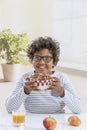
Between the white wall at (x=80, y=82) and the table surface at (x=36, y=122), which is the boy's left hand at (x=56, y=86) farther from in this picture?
the white wall at (x=80, y=82)

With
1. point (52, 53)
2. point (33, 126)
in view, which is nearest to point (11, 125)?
point (33, 126)

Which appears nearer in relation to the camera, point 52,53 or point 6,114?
point 6,114

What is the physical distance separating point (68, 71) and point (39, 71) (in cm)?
99

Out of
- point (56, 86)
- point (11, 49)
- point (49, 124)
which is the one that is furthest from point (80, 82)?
point (49, 124)

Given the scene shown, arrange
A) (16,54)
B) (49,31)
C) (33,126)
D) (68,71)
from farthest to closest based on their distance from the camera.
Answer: (49,31), (68,71), (16,54), (33,126)

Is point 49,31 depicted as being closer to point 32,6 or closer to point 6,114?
point 32,6

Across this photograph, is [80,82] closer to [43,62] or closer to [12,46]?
[12,46]

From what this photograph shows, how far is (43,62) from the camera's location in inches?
75.1

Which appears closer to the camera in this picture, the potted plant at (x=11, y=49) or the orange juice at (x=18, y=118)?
the orange juice at (x=18, y=118)

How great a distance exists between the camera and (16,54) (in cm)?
271

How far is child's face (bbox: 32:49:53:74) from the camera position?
1.91 m

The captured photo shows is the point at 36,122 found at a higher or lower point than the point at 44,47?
lower

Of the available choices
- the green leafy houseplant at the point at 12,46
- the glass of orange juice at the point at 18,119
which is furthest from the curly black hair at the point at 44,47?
the green leafy houseplant at the point at 12,46

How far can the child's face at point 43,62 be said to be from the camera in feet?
6.27
